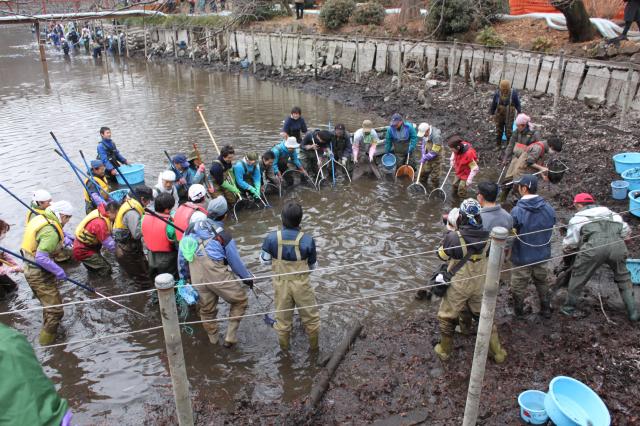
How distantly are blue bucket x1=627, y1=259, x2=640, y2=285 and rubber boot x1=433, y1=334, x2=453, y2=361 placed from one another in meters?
3.13

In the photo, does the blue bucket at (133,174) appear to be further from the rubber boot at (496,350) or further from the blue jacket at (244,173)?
the rubber boot at (496,350)

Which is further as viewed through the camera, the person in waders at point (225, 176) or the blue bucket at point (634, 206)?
the person in waders at point (225, 176)

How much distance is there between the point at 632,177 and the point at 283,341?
7.81 m

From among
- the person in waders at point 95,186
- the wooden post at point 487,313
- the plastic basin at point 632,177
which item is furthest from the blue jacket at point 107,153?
the plastic basin at point 632,177

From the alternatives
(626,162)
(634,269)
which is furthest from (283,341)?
(626,162)

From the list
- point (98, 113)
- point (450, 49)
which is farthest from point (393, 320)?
point (98, 113)

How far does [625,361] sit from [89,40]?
51.5 meters

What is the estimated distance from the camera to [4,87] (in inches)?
1129

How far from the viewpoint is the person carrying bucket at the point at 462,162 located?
33.8 feet

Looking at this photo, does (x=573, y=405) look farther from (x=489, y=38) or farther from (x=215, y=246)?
(x=489, y=38)

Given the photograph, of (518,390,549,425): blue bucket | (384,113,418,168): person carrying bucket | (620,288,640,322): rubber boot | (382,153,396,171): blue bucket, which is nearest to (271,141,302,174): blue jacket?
(382,153,396,171): blue bucket

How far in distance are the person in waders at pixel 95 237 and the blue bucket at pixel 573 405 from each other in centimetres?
688

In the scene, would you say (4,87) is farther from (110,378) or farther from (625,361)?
(625,361)

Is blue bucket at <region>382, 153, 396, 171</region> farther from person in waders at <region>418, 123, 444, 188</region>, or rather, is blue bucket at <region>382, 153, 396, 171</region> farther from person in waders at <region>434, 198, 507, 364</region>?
person in waders at <region>434, 198, 507, 364</region>
